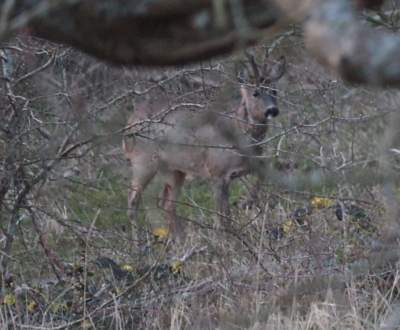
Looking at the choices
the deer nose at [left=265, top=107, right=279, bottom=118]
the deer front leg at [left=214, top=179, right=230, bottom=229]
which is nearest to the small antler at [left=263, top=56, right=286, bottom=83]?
the deer front leg at [left=214, top=179, right=230, bottom=229]

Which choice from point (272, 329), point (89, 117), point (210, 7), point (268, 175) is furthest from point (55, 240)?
point (210, 7)

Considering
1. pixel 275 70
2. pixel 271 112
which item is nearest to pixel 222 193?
pixel 271 112

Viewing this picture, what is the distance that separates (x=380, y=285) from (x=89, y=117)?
1.89m

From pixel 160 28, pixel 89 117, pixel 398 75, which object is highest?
pixel 160 28

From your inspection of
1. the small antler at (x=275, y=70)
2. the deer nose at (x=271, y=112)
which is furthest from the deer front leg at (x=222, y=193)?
the small antler at (x=275, y=70)

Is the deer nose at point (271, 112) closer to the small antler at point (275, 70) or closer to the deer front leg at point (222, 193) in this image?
the deer front leg at point (222, 193)

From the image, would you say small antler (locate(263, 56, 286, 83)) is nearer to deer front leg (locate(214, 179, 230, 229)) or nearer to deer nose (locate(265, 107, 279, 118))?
deer front leg (locate(214, 179, 230, 229))

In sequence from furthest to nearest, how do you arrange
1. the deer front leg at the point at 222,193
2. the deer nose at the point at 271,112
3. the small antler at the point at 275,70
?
1. the deer nose at the point at 271,112
2. the deer front leg at the point at 222,193
3. the small antler at the point at 275,70

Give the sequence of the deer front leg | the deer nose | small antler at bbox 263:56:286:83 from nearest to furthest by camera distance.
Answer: small antler at bbox 263:56:286:83
the deer front leg
the deer nose

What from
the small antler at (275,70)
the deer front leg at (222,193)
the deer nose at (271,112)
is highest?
the small antler at (275,70)

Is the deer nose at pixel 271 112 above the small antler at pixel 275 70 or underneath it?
underneath

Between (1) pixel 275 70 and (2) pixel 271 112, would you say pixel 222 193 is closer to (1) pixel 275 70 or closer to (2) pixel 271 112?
(2) pixel 271 112

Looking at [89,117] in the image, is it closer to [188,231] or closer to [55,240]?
[55,240]

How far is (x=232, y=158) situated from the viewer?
1177 centimetres
